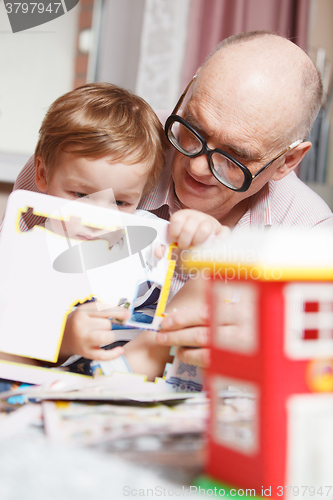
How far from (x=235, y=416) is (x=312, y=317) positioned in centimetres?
18

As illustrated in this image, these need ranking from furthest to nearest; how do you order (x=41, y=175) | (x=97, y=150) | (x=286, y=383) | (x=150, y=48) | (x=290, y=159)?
(x=150, y=48)
(x=290, y=159)
(x=41, y=175)
(x=97, y=150)
(x=286, y=383)

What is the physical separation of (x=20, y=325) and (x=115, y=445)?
33cm

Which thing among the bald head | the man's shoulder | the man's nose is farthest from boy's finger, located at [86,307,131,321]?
the man's shoulder

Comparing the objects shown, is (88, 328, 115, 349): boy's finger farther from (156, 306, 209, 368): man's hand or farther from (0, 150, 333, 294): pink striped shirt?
(0, 150, 333, 294): pink striped shirt

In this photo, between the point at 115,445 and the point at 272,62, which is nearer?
the point at 115,445

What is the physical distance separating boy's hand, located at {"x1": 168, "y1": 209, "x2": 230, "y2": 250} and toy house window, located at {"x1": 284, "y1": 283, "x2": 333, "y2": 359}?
31 centimetres

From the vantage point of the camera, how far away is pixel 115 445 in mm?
371

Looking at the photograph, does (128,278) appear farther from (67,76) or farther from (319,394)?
(67,76)

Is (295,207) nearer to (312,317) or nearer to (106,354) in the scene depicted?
(106,354)

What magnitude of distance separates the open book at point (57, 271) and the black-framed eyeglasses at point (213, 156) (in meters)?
0.34

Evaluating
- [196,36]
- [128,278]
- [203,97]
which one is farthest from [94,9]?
[128,278]

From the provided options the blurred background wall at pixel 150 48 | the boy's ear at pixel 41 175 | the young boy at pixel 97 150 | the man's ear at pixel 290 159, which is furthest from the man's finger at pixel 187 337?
the blurred background wall at pixel 150 48

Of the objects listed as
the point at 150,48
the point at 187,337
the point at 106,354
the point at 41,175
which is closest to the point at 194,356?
the point at 187,337

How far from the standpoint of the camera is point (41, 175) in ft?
3.38
